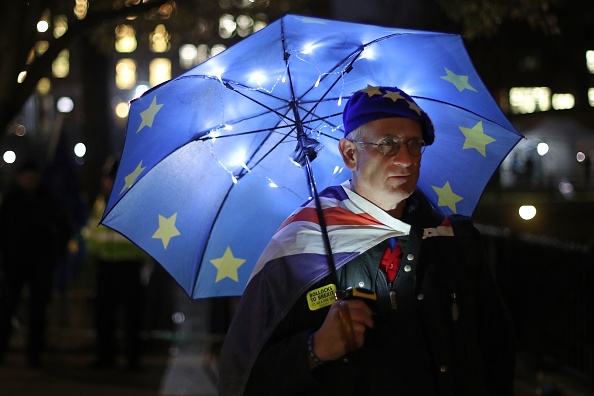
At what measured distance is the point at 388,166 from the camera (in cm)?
308

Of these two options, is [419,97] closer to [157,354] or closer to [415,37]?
[415,37]

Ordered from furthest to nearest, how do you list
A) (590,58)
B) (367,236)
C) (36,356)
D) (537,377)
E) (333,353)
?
(590,58), (36,356), (537,377), (367,236), (333,353)

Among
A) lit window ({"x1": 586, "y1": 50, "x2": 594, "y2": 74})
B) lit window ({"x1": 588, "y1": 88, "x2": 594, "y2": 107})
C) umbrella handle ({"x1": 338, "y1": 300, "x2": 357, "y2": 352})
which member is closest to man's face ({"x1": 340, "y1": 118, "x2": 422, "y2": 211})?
umbrella handle ({"x1": 338, "y1": 300, "x2": 357, "y2": 352})

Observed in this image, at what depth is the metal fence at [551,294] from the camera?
766 centimetres

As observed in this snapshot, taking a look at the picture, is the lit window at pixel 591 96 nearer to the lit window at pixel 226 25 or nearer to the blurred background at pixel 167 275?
the blurred background at pixel 167 275

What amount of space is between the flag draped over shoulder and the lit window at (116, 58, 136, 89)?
78.0 meters

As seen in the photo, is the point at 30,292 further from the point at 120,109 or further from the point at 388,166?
the point at 120,109

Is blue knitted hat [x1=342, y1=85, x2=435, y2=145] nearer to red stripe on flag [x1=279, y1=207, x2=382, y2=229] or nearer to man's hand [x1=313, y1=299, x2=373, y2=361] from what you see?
red stripe on flag [x1=279, y1=207, x2=382, y2=229]

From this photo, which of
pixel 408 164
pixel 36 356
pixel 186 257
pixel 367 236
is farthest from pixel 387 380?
pixel 36 356

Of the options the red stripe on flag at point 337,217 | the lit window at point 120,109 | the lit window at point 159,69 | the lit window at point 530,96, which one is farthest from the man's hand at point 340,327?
the lit window at point 159,69

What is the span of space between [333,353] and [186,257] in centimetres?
136

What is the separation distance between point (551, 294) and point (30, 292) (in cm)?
519

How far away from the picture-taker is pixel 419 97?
403 centimetres

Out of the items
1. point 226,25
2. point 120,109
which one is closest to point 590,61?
point 226,25
